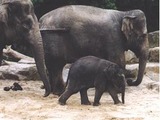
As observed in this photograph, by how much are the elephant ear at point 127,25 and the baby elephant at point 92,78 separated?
5.39ft

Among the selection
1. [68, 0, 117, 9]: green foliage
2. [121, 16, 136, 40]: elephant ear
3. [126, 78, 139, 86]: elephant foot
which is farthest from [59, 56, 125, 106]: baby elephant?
[68, 0, 117, 9]: green foliage

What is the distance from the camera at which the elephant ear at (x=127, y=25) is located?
31.7 feet

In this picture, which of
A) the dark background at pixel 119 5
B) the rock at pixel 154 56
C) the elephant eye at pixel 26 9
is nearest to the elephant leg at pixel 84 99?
the elephant eye at pixel 26 9

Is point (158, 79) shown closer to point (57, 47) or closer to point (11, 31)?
point (57, 47)

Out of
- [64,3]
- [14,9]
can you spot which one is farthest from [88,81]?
[64,3]

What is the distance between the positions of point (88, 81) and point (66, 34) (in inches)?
58.1

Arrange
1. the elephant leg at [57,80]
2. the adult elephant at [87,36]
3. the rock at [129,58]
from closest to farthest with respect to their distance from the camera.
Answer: the adult elephant at [87,36] < the elephant leg at [57,80] < the rock at [129,58]

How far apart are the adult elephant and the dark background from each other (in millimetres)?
5006

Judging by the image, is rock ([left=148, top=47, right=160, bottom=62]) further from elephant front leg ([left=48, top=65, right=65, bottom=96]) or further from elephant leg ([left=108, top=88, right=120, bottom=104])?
elephant leg ([left=108, top=88, right=120, bottom=104])

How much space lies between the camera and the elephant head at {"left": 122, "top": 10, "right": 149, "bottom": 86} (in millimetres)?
9734

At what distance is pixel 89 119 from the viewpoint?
6.96 metres

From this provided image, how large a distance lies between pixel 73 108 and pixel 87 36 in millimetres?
2044

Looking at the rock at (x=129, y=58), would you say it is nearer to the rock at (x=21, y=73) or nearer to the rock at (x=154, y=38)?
the rock at (x=154, y=38)

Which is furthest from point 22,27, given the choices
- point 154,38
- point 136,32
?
point 154,38
